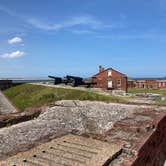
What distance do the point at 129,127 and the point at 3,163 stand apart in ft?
8.87

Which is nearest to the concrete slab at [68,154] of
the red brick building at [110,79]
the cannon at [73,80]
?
the cannon at [73,80]

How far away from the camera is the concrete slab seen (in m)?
4.08

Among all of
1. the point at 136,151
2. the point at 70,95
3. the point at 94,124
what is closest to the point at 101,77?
the point at 70,95

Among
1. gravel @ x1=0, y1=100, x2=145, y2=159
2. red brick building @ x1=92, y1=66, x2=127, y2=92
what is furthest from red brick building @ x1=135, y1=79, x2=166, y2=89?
gravel @ x1=0, y1=100, x2=145, y2=159

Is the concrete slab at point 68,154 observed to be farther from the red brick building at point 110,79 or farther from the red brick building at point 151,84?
the red brick building at point 151,84

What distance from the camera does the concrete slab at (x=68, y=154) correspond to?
4082 millimetres

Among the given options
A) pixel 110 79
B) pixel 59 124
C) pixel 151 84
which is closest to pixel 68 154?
pixel 59 124

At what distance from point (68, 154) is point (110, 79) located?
30.3 m

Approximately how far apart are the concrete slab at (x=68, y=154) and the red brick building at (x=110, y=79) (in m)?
29.4

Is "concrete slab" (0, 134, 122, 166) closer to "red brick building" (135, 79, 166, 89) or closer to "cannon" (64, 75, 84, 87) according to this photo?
"cannon" (64, 75, 84, 87)

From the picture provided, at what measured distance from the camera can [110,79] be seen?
34.4m

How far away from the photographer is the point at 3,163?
13.4 feet

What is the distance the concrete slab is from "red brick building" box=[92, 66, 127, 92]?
29384 mm

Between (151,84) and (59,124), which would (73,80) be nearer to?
(151,84)
